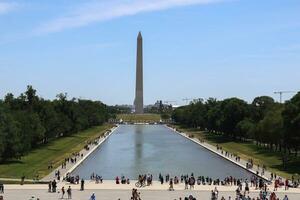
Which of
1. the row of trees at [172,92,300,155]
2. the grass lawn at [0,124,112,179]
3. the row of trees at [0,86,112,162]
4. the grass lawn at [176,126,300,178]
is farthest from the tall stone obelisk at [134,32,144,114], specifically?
the grass lawn at [0,124,112,179]

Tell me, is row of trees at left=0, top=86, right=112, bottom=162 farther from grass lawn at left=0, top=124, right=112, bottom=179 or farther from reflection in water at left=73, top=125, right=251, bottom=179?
reflection in water at left=73, top=125, right=251, bottom=179

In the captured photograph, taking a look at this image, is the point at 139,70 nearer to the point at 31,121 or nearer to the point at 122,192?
the point at 31,121

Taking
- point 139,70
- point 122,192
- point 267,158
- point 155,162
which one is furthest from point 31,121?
point 139,70

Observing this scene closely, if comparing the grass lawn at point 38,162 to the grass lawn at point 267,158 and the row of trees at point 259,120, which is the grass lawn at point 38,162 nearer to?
the grass lawn at point 267,158

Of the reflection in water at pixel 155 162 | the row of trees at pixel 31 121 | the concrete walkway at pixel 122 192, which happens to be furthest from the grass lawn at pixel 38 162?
the concrete walkway at pixel 122 192

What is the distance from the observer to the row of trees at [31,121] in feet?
207

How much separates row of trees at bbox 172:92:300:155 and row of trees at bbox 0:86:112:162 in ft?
94.5

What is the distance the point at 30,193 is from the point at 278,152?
44441 mm

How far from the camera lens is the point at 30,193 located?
1606 inches

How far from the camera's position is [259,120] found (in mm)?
99500

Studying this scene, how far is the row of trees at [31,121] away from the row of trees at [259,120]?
94.5ft

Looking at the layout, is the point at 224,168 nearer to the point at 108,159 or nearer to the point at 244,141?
the point at 108,159

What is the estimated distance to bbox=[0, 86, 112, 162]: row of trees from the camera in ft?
207

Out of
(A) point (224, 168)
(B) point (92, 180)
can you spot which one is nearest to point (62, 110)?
(A) point (224, 168)
